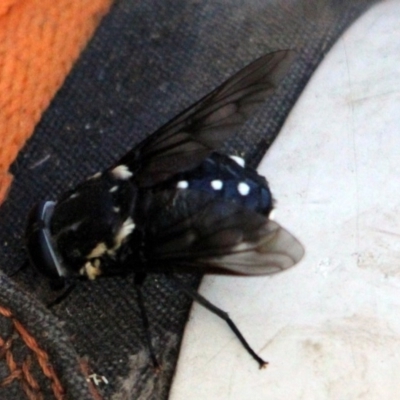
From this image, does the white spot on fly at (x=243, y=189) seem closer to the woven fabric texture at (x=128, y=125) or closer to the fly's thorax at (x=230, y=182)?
the fly's thorax at (x=230, y=182)

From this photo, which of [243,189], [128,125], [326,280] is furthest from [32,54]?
[326,280]

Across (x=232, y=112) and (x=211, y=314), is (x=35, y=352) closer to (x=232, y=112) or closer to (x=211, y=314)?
(x=211, y=314)

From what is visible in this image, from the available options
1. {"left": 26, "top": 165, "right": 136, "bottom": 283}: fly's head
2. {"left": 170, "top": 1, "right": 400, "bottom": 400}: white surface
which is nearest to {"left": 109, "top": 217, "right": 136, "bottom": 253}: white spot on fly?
{"left": 26, "top": 165, "right": 136, "bottom": 283}: fly's head

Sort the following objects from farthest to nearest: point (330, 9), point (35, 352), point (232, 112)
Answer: point (330, 9) → point (232, 112) → point (35, 352)

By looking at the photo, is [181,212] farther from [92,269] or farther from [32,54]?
[32,54]

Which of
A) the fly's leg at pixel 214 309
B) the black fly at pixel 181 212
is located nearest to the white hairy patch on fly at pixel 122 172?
the black fly at pixel 181 212

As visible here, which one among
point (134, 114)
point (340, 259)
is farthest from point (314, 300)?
point (134, 114)

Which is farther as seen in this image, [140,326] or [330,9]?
[330,9]
